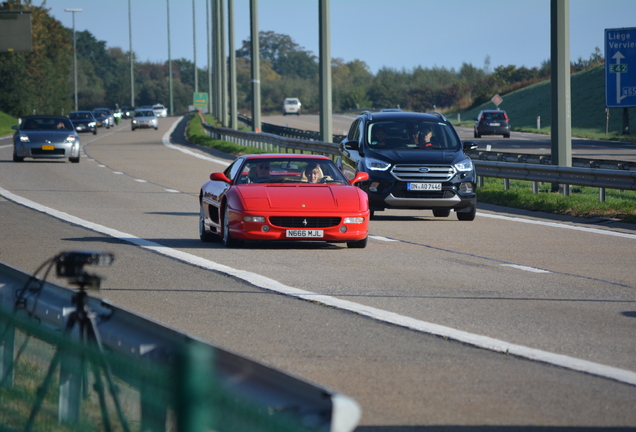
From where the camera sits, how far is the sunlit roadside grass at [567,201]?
18027mm

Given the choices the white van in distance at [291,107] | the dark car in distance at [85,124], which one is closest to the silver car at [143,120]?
the dark car in distance at [85,124]

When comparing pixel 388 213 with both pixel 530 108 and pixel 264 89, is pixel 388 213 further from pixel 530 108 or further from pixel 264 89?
pixel 264 89

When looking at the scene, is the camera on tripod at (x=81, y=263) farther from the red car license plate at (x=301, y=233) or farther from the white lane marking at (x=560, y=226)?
the white lane marking at (x=560, y=226)

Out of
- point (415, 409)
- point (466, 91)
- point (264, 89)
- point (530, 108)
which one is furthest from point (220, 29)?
point (264, 89)

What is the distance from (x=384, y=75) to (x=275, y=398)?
148768mm

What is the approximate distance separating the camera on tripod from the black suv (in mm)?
Result: 13108

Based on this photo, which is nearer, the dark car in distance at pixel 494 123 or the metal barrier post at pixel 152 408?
the metal barrier post at pixel 152 408

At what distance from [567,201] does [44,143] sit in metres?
19.5

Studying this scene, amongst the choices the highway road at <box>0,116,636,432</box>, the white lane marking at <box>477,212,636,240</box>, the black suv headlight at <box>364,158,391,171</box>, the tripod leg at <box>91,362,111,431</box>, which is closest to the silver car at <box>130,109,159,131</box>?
the highway road at <box>0,116,636,432</box>

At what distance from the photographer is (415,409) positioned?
5.62 metres

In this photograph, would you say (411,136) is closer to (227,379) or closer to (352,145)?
(352,145)

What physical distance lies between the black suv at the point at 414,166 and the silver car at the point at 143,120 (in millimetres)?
58147

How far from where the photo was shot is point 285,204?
13.2 meters

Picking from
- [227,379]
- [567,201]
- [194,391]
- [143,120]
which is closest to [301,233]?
[567,201]
